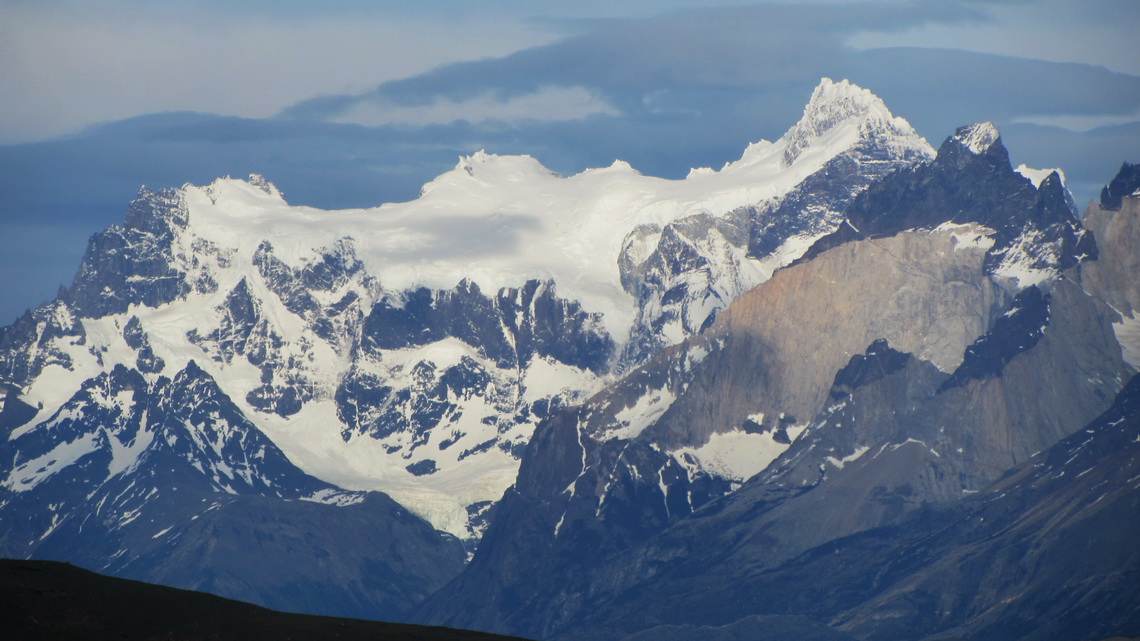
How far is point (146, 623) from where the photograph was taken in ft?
642

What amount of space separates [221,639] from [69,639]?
14607 millimetres

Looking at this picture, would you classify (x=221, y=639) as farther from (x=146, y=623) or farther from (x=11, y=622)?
(x=11, y=622)

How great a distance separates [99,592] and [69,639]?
39.4 ft

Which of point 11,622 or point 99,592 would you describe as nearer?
point 11,622

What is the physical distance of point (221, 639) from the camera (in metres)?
197

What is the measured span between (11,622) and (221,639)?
19194 mm

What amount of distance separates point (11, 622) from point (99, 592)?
13821 millimetres

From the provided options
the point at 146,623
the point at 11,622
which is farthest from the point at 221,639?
the point at 11,622

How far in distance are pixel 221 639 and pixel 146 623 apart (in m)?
6.68

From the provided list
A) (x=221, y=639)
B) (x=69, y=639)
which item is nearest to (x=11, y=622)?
(x=69, y=639)

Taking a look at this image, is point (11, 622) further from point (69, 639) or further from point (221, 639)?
point (221, 639)

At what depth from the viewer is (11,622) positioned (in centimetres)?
18662

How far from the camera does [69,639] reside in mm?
187875
